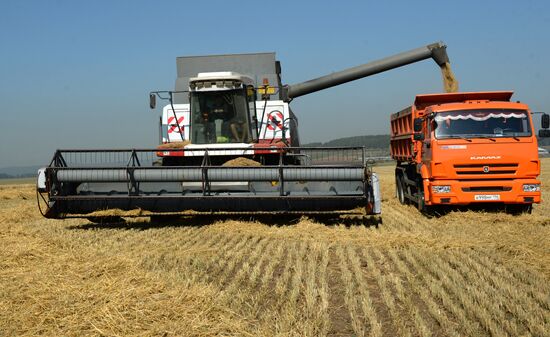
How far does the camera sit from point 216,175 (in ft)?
28.7

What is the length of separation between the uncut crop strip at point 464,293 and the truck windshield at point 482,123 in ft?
14.5

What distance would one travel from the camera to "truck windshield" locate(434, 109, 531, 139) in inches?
395

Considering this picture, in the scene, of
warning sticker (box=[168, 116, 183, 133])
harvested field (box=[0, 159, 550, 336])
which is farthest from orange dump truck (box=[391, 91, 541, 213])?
warning sticker (box=[168, 116, 183, 133])

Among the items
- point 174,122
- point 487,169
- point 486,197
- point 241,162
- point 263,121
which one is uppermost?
point 174,122

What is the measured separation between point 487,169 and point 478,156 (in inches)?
11.1

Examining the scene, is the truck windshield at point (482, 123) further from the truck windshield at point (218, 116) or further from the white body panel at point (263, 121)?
the truck windshield at point (218, 116)

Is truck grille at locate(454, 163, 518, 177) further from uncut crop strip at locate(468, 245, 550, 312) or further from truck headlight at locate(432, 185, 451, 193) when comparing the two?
uncut crop strip at locate(468, 245, 550, 312)

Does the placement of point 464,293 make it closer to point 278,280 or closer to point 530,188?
point 278,280

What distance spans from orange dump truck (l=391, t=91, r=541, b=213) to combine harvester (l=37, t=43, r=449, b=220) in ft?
6.31

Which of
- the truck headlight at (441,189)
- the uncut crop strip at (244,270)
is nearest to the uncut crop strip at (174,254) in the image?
the uncut crop strip at (244,270)

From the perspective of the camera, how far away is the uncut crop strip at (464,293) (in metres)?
3.79

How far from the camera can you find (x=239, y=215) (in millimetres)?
9430

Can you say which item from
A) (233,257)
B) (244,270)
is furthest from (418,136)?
(244,270)

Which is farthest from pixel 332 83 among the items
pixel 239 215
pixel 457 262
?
pixel 457 262
